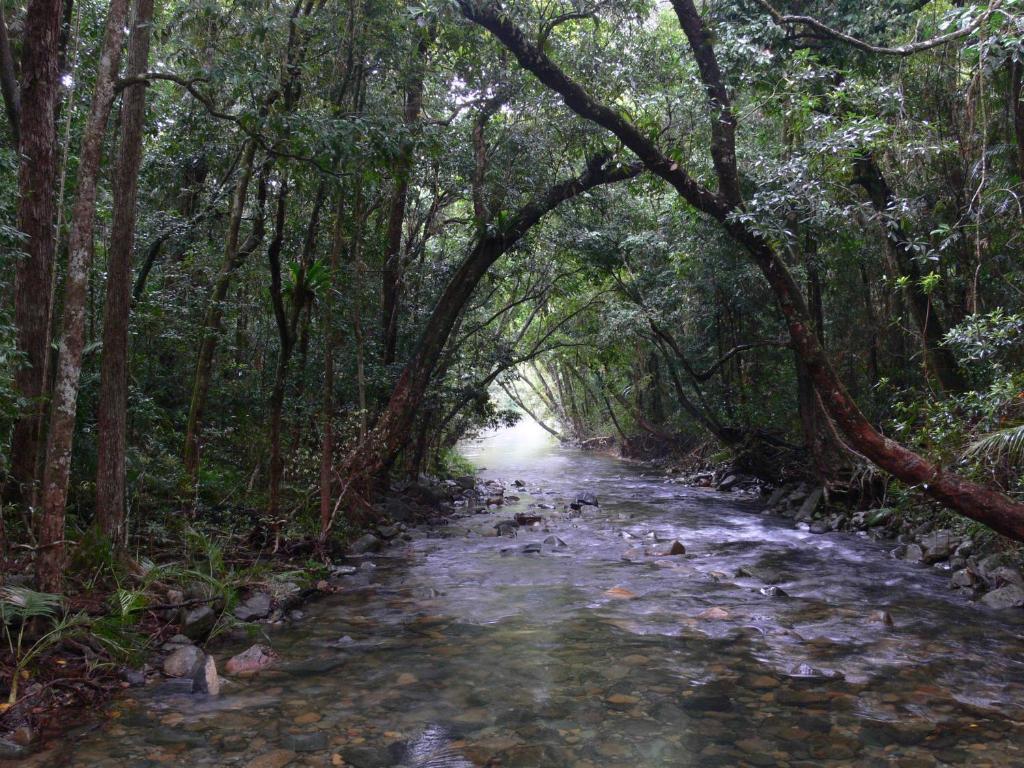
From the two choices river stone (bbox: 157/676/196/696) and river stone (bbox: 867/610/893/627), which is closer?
river stone (bbox: 157/676/196/696)

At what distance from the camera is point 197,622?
227 inches

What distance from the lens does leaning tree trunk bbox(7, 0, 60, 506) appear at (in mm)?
5461

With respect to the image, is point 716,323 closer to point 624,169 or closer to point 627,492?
point 627,492

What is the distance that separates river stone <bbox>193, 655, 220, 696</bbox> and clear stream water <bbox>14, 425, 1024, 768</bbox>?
3.7 inches

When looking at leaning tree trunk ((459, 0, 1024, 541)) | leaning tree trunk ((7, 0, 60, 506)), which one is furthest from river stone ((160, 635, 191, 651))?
leaning tree trunk ((459, 0, 1024, 541))

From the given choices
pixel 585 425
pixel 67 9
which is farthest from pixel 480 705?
pixel 585 425

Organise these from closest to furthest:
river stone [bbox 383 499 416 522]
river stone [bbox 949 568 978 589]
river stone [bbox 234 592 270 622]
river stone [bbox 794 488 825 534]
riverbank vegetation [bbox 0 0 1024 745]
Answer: riverbank vegetation [bbox 0 0 1024 745]
river stone [bbox 234 592 270 622]
river stone [bbox 949 568 978 589]
river stone [bbox 383 499 416 522]
river stone [bbox 794 488 825 534]

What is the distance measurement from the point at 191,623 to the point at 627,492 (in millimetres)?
12870

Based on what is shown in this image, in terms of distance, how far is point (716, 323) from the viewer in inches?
651

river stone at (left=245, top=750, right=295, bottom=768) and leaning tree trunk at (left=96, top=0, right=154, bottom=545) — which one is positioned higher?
leaning tree trunk at (left=96, top=0, right=154, bottom=545)

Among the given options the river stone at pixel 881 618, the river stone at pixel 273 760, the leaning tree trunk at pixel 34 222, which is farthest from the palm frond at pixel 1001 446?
the leaning tree trunk at pixel 34 222

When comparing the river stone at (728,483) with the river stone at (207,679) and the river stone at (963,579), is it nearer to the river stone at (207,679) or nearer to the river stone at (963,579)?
the river stone at (963,579)

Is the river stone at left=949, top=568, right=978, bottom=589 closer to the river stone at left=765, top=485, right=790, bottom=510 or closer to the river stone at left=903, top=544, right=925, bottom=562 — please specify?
the river stone at left=903, top=544, right=925, bottom=562

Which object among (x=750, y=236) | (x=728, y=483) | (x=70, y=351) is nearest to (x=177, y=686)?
(x=70, y=351)
